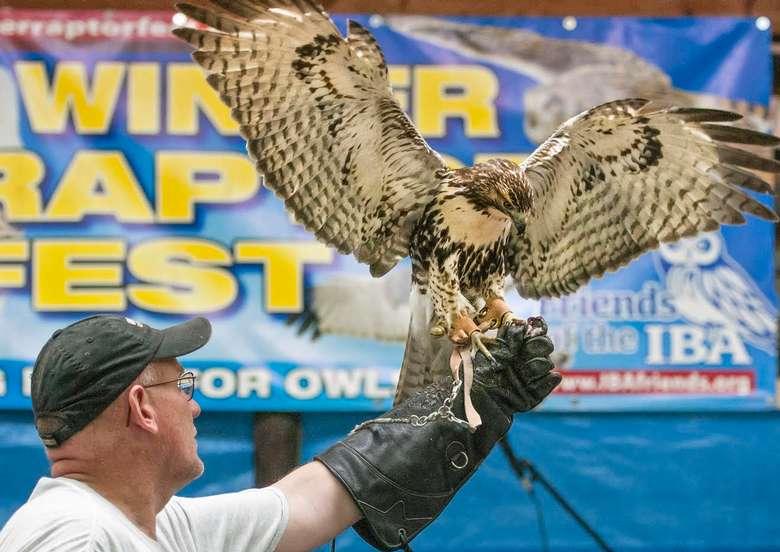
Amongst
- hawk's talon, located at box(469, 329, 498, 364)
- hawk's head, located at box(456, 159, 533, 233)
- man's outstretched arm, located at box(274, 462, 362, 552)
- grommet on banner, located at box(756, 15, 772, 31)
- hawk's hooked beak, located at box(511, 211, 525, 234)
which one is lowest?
man's outstretched arm, located at box(274, 462, 362, 552)

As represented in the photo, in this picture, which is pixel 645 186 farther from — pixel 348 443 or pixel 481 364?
pixel 348 443

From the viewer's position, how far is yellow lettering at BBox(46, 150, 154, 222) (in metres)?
4.35

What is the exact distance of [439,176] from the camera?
2.76 meters

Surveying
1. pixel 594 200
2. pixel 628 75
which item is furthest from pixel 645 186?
pixel 628 75

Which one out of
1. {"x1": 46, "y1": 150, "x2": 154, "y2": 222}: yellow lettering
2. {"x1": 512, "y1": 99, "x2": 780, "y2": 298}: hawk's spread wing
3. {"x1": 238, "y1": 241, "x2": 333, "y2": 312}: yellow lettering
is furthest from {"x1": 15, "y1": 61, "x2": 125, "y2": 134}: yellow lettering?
{"x1": 512, "y1": 99, "x2": 780, "y2": 298}: hawk's spread wing

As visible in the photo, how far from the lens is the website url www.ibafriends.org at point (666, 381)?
437cm

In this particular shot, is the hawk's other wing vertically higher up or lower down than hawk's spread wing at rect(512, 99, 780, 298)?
higher up

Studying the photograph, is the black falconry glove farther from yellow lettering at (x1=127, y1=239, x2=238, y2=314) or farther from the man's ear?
yellow lettering at (x1=127, y1=239, x2=238, y2=314)

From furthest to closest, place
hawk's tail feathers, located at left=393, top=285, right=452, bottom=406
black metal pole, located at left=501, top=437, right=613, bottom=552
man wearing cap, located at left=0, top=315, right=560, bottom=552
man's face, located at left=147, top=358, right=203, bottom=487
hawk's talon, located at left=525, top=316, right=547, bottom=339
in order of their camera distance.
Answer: black metal pole, located at left=501, top=437, right=613, bottom=552 < hawk's tail feathers, located at left=393, top=285, right=452, bottom=406 < hawk's talon, located at left=525, top=316, right=547, bottom=339 < man's face, located at left=147, top=358, right=203, bottom=487 < man wearing cap, located at left=0, top=315, right=560, bottom=552

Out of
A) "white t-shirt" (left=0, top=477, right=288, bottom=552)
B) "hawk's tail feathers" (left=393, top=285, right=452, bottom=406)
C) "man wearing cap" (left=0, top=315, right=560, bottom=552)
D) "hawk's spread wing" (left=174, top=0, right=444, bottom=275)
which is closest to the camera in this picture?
"white t-shirt" (left=0, top=477, right=288, bottom=552)

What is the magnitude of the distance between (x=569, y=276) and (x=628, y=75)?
1.73 meters

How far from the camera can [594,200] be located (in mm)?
2867

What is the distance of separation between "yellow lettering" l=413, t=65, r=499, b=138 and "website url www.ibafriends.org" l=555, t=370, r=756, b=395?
97 centimetres

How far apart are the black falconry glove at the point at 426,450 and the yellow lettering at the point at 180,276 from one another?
7.25ft
